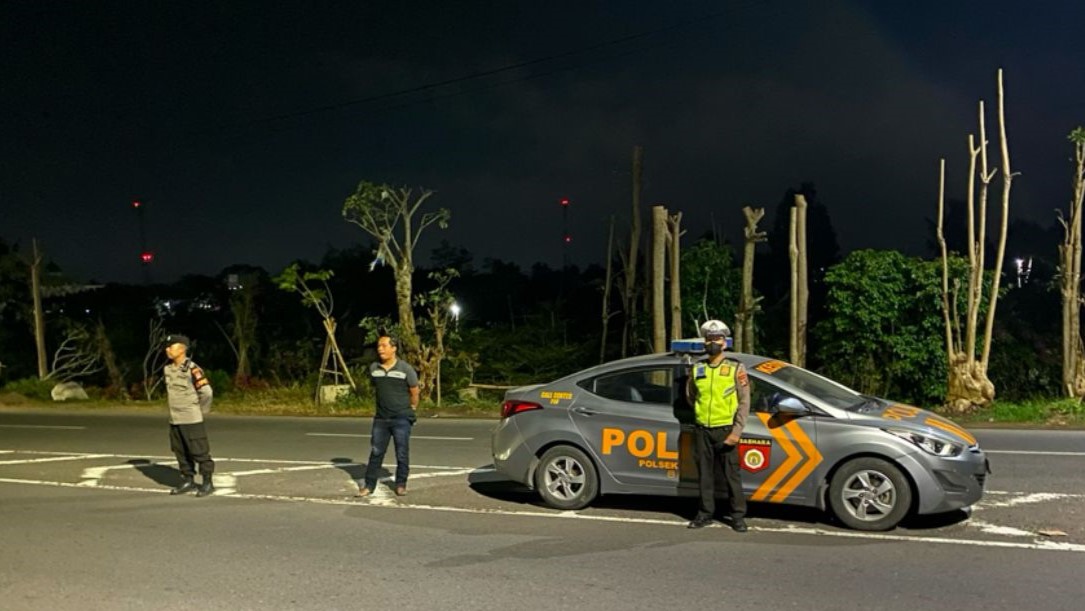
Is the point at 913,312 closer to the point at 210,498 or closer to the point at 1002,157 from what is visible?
the point at 1002,157

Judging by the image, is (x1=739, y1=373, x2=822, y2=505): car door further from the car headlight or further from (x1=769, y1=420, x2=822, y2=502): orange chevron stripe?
the car headlight

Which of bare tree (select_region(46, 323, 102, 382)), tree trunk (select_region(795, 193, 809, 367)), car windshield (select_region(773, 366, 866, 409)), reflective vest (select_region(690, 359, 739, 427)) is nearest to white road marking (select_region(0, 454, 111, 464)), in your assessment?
reflective vest (select_region(690, 359, 739, 427))

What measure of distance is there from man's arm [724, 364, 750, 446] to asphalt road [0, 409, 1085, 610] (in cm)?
78

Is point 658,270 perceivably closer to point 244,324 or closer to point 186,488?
point 186,488

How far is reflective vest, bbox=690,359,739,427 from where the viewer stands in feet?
23.1

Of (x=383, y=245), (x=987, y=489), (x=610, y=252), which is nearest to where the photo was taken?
(x=987, y=489)

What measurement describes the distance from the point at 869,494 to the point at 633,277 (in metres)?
15.2

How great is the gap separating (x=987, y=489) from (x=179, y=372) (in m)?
8.24

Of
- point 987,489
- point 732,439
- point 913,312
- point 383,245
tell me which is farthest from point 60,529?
point 913,312

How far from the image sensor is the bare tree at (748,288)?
17.2m

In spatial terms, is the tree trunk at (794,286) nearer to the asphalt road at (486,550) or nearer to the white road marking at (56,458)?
the asphalt road at (486,550)

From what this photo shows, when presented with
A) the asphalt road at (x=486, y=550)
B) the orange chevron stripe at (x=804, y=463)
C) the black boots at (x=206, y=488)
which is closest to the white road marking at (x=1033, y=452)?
the asphalt road at (x=486, y=550)

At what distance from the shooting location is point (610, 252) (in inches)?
939

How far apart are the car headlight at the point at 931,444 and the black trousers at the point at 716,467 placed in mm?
1288
